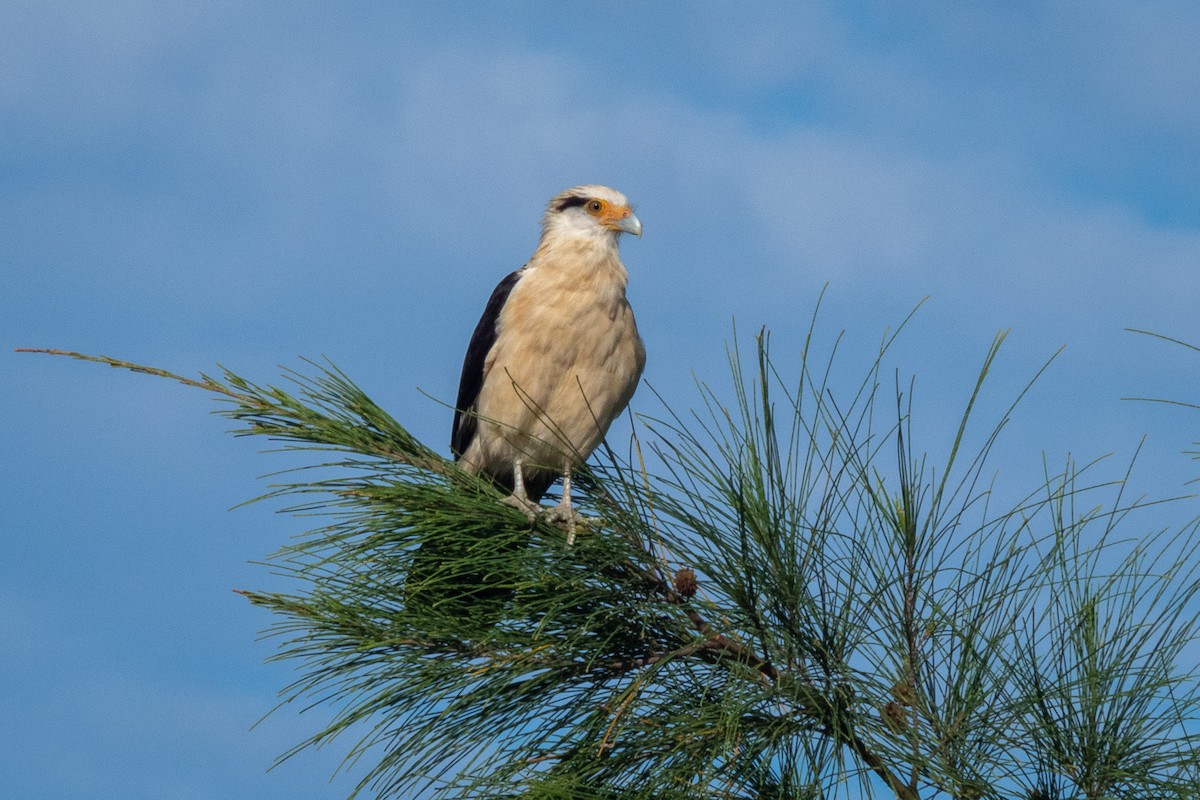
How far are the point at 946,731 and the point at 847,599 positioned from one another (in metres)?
0.38

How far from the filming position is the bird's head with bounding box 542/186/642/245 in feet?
18.3

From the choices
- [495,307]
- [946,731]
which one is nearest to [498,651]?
[946,731]

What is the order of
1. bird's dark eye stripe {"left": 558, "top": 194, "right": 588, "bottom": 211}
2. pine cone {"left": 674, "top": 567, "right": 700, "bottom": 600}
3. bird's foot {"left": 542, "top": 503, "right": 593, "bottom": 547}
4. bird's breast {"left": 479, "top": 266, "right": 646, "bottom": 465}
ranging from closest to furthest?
pine cone {"left": 674, "top": 567, "right": 700, "bottom": 600} → bird's foot {"left": 542, "top": 503, "right": 593, "bottom": 547} → bird's breast {"left": 479, "top": 266, "right": 646, "bottom": 465} → bird's dark eye stripe {"left": 558, "top": 194, "right": 588, "bottom": 211}

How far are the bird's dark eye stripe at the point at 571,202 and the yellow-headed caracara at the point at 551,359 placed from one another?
0.33 m

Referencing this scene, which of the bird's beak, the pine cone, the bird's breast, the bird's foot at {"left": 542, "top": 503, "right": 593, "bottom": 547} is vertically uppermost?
the bird's beak

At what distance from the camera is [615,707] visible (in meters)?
3.02

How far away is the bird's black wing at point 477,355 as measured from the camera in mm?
5250

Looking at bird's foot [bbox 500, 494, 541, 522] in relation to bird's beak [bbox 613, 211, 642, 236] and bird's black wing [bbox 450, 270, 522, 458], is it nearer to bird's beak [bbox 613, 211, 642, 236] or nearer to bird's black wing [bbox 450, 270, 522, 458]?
bird's black wing [bbox 450, 270, 522, 458]

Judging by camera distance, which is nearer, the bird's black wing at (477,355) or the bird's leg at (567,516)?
the bird's leg at (567,516)

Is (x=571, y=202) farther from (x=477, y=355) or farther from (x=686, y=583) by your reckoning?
(x=686, y=583)

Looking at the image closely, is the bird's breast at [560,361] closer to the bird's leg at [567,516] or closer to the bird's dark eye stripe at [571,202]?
the bird's leg at [567,516]

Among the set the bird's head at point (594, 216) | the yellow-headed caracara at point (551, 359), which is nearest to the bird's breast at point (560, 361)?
the yellow-headed caracara at point (551, 359)

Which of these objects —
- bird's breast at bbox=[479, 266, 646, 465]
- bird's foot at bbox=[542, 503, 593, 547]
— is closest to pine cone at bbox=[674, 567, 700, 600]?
bird's foot at bbox=[542, 503, 593, 547]

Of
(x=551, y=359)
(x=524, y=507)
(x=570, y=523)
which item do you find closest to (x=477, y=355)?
(x=551, y=359)
